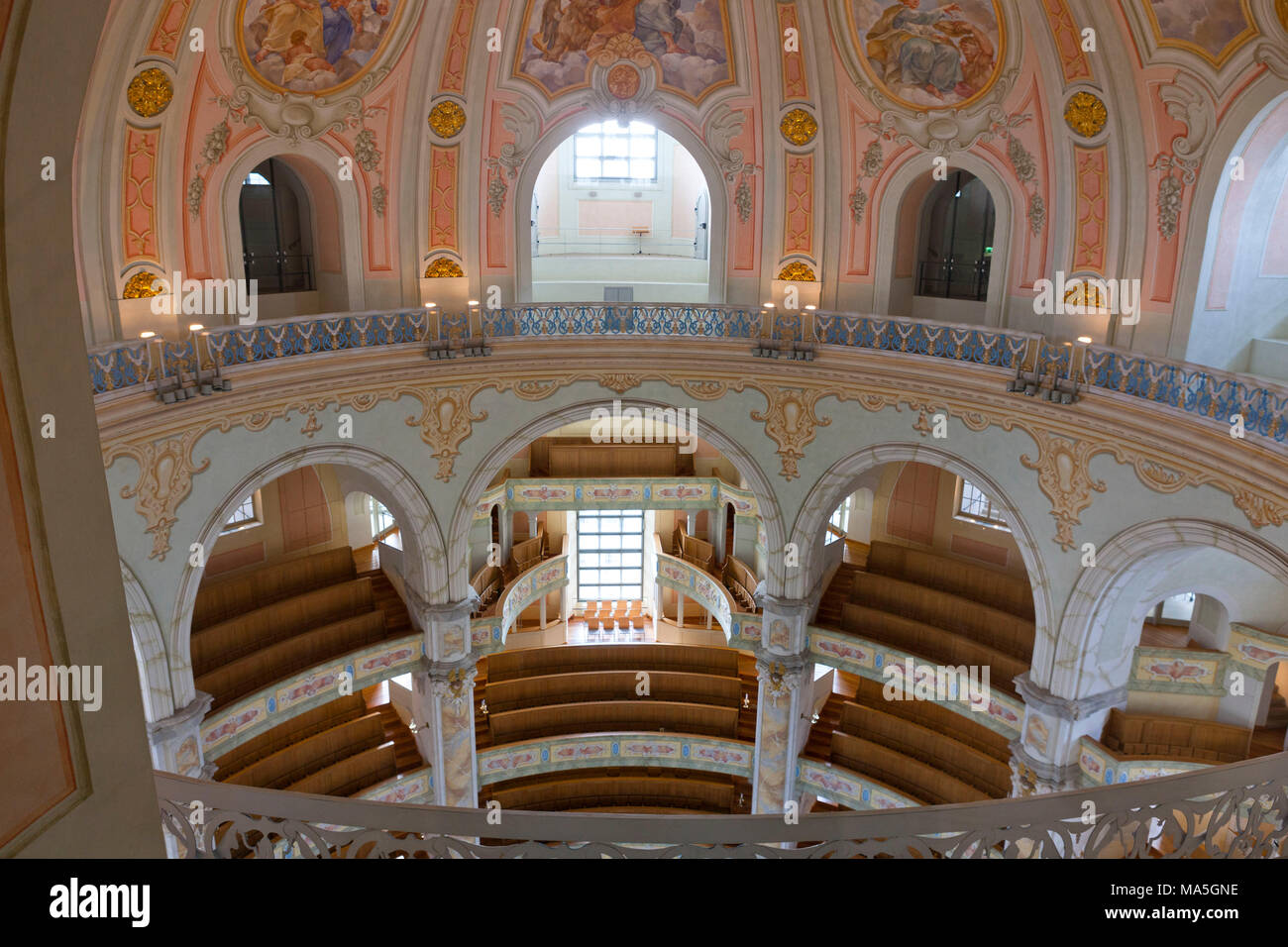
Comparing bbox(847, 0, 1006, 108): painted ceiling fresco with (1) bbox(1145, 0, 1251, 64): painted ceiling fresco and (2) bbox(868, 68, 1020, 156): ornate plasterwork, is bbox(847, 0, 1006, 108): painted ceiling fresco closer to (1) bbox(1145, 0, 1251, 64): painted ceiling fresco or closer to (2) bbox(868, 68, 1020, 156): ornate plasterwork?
(2) bbox(868, 68, 1020, 156): ornate plasterwork

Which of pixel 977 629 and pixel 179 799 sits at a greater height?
pixel 179 799

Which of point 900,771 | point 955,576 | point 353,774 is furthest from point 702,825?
point 955,576

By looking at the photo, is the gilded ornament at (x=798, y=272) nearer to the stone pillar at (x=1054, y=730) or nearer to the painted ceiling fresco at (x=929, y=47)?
the painted ceiling fresco at (x=929, y=47)

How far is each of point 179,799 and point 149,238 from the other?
9.25 metres

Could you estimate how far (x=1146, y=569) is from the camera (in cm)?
1102

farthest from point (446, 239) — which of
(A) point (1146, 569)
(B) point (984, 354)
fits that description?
(A) point (1146, 569)

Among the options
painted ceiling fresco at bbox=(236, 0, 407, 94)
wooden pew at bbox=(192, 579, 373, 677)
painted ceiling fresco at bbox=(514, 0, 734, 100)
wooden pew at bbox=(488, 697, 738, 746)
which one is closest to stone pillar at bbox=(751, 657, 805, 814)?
wooden pew at bbox=(488, 697, 738, 746)

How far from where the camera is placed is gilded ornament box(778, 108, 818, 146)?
43.4 feet

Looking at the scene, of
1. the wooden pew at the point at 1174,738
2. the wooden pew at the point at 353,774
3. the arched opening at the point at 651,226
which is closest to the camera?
the wooden pew at the point at 1174,738

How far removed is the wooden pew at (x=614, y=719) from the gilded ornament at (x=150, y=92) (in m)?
11.0

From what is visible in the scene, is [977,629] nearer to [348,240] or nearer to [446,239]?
[446,239]

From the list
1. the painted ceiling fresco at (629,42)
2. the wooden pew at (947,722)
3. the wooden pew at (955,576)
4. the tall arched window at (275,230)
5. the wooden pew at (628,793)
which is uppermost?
the painted ceiling fresco at (629,42)

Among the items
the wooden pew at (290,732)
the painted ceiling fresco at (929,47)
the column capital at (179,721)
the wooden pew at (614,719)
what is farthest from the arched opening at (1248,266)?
the wooden pew at (290,732)

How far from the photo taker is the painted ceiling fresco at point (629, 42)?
1264cm
